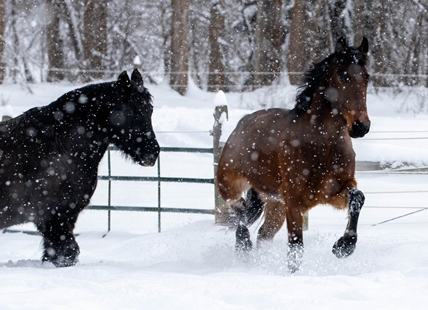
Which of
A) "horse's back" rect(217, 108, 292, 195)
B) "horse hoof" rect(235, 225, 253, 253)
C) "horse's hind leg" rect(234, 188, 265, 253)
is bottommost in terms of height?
Result: "horse hoof" rect(235, 225, 253, 253)

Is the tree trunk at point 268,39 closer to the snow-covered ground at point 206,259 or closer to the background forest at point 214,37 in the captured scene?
the background forest at point 214,37

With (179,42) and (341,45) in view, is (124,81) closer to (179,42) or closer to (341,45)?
(341,45)

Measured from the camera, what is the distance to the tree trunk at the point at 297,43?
18.8 metres

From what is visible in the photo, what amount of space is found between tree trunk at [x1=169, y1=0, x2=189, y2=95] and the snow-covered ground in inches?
166

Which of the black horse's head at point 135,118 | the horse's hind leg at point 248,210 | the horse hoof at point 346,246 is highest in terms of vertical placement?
the black horse's head at point 135,118

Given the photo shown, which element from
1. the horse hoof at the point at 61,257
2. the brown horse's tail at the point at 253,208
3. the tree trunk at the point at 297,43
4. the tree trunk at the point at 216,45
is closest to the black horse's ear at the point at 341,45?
the brown horse's tail at the point at 253,208

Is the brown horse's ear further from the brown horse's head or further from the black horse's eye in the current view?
the black horse's eye

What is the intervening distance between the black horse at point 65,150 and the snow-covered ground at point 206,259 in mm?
398

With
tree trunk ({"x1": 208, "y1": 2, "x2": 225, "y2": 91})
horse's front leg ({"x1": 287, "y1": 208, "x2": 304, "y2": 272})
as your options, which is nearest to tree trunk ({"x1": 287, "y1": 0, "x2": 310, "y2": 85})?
tree trunk ({"x1": 208, "y1": 2, "x2": 225, "y2": 91})

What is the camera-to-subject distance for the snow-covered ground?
140 inches

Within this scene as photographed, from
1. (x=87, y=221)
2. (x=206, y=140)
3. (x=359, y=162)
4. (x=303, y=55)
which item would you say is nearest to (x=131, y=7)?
(x=303, y=55)

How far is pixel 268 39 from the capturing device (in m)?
21.4

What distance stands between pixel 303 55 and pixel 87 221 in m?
11.4

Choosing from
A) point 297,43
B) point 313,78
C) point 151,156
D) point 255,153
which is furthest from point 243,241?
point 297,43
